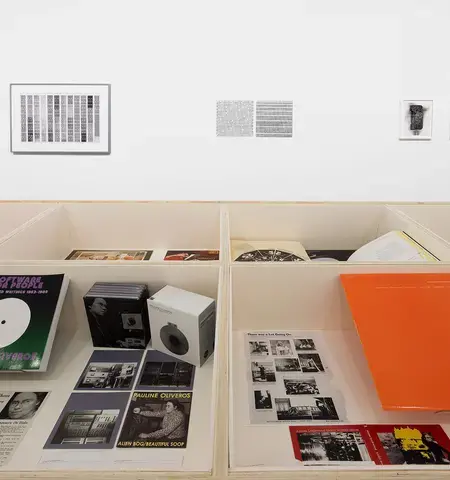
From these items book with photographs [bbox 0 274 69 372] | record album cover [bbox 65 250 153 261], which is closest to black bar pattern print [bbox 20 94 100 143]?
record album cover [bbox 65 250 153 261]

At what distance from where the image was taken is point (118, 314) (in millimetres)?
1244

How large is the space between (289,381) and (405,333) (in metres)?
0.32

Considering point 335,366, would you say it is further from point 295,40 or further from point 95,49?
point 95,49

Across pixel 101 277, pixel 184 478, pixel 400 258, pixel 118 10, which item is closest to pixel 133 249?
pixel 101 277

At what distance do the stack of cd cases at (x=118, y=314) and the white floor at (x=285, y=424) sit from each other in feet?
0.95

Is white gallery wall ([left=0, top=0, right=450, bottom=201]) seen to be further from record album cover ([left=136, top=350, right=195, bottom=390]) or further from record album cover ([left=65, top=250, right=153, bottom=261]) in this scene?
record album cover ([left=136, top=350, right=195, bottom=390])

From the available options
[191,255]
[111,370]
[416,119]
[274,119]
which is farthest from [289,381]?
[416,119]

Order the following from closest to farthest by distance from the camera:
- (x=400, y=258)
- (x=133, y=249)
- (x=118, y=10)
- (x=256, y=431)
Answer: (x=256, y=431)
(x=400, y=258)
(x=133, y=249)
(x=118, y=10)

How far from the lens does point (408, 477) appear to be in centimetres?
70

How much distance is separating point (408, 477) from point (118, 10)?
2.92 m

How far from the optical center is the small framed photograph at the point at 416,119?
2.85m

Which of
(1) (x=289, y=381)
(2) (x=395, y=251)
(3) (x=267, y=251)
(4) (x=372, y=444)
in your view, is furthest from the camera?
(3) (x=267, y=251)

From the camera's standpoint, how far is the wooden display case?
80 centimetres

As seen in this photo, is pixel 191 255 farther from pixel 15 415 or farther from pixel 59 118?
pixel 59 118
